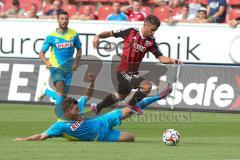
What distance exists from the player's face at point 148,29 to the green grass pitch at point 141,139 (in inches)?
73.9

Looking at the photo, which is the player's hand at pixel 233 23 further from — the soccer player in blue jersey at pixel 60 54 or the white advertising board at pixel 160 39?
the soccer player in blue jersey at pixel 60 54

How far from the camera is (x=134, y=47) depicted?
14875 millimetres

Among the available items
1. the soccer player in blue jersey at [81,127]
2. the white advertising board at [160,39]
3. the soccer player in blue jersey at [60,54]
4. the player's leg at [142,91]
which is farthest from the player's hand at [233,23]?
the soccer player in blue jersey at [81,127]

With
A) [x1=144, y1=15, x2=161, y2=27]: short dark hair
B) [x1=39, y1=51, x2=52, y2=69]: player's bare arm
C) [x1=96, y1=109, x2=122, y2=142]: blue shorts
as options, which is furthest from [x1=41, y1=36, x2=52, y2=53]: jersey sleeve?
[x1=96, y1=109, x2=122, y2=142]: blue shorts

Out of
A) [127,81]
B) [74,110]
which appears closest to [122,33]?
[127,81]

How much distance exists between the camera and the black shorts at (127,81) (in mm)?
14875

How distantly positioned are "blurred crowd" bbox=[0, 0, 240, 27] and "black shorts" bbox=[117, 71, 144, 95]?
6.08 meters

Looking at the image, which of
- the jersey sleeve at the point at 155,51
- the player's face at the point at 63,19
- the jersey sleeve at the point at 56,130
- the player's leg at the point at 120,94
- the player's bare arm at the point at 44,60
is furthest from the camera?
the player's bare arm at the point at 44,60

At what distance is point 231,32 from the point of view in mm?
20844

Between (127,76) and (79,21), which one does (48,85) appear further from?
(127,76)

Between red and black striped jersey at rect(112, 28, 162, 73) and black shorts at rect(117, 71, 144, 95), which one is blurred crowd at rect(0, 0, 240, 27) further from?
red and black striped jersey at rect(112, 28, 162, 73)

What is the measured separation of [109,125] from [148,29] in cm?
260

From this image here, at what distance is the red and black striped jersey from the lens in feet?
48.3

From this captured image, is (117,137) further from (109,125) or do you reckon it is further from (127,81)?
(127,81)
